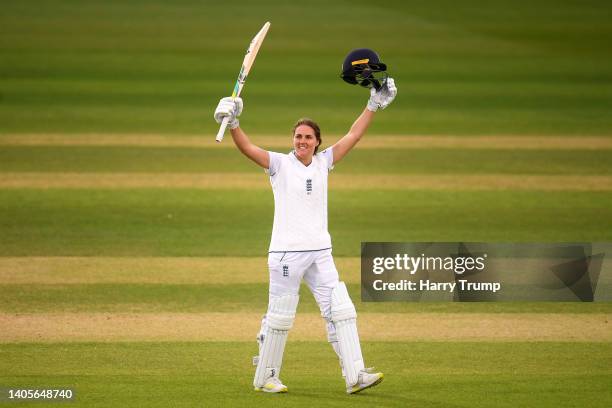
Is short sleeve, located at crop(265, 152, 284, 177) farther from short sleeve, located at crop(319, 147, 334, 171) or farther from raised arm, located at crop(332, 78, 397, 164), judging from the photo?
raised arm, located at crop(332, 78, 397, 164)

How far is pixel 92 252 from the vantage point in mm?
12711

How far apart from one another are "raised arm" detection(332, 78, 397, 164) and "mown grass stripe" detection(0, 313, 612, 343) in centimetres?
206

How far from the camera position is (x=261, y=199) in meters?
15.7

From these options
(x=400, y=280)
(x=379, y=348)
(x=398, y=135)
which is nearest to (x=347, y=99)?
(x=398, y=135)

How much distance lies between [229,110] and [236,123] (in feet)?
0.65

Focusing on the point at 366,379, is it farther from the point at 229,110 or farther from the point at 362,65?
the point at 362,65

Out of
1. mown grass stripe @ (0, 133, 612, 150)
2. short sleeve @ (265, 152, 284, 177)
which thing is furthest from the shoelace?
mown grass stripe @ (0, 133, 612, 150)

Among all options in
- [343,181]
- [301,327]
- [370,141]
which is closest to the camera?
[301,327]

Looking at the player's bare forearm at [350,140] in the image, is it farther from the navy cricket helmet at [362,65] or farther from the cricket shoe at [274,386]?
the cricket shoe at [274,386]

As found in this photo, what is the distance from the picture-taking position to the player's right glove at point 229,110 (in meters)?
7.89

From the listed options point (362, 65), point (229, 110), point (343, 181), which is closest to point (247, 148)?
point (229, 110)

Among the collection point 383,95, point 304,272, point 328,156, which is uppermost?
point 383,95

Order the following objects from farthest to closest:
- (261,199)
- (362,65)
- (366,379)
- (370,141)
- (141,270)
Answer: (370,141), (261,199), (141,270), (362,65), (366,379)

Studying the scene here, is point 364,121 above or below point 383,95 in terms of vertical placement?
below
